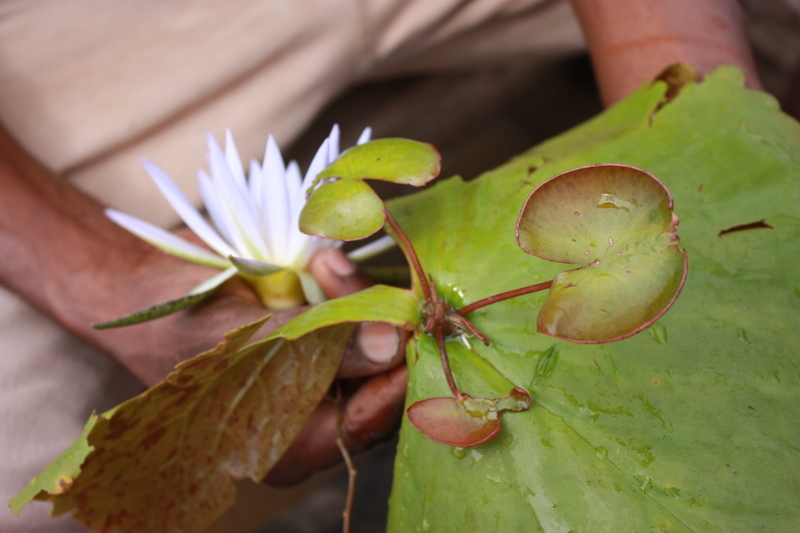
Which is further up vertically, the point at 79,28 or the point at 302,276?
the point at 79,28

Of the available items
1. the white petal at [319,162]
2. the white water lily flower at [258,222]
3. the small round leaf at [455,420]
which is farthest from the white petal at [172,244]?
the small round leaf at [455,420]

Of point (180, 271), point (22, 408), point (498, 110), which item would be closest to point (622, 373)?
point (180, 271)

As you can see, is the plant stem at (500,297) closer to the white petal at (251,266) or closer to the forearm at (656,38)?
the white petal at (251,266)

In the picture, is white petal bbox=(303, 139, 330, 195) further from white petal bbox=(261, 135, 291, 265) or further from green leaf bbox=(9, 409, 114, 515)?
green leaf bbox=(9, 409, 114, 515)

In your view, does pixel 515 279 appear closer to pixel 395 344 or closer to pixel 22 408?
pixel 395 344

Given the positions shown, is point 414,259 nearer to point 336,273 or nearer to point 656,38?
point 336,273

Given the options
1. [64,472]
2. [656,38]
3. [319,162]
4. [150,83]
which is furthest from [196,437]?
[656,38]

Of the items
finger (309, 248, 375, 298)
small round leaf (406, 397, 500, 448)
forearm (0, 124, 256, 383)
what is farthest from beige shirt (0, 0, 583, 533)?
small round leaf (406, 397, 500, 448)
